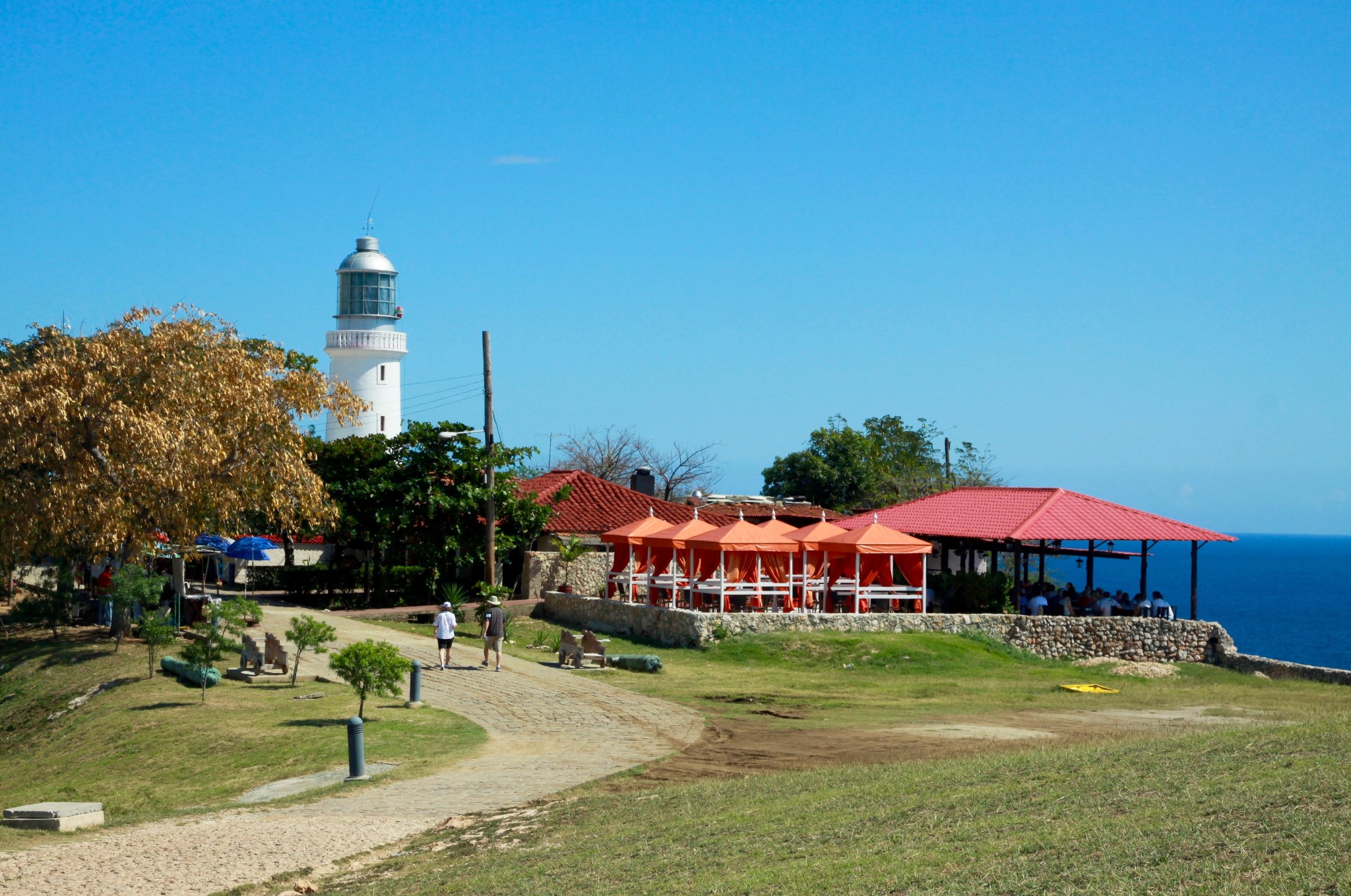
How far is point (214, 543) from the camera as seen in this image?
33.0 m

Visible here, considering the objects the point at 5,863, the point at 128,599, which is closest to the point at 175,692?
the point at 128,599

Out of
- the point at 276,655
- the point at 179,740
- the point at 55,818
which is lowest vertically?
the point at 179,740

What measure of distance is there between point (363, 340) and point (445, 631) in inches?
1158

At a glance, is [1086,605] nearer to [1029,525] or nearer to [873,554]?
[1029,525]

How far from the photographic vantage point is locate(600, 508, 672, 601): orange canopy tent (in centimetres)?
3206

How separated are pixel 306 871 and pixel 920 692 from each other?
13417 millimetres

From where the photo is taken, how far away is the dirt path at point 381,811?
10.4 m

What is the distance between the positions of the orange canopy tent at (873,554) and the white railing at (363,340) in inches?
987

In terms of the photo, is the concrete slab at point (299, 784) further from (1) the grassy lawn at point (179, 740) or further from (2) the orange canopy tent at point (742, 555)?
(2) the orange canopy tent at point (742, 555)

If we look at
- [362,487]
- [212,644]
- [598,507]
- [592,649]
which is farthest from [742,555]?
[212,644]

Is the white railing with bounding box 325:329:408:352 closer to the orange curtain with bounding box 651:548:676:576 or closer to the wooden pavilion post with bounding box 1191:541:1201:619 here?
the orange curtain with bounding box 651:548:676:576

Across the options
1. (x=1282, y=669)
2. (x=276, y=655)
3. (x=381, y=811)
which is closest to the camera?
(x=381, y=811)

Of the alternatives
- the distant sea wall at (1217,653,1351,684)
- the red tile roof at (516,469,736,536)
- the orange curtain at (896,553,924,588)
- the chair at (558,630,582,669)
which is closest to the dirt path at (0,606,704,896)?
the chair at (558,630,582,669)

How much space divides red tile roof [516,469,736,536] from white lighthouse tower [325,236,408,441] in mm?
10292
